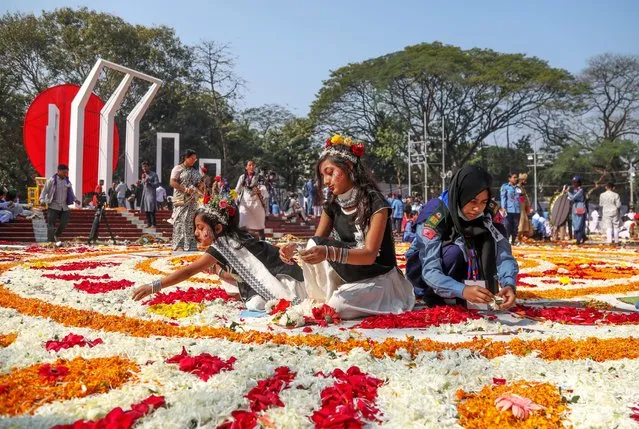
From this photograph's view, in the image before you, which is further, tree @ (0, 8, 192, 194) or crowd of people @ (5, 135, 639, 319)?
tree @ (0, 8, 192, 194)

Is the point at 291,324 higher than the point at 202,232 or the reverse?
the reverse

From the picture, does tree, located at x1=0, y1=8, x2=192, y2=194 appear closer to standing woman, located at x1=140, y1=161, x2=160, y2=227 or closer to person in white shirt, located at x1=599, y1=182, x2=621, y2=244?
standing woman, located at x1=140, y1=161, x2=160, y2=227

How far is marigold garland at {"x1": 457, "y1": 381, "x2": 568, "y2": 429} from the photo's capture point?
208 cm

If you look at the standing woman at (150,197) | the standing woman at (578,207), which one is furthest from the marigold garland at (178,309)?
the standing woman at (578,207)

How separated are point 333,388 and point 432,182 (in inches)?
1502

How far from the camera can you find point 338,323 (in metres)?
3.79

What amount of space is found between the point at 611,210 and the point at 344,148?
13.0 meters

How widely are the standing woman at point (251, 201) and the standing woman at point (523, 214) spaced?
6.38 meters

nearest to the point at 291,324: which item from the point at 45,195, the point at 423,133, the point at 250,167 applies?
the point at 250,167

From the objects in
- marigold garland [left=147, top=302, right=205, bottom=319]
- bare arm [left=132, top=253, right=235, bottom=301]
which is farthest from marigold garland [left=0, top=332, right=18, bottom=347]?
marigold garland [left=147, top=302, right=205, bottom=319]

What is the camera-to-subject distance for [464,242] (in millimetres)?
4082

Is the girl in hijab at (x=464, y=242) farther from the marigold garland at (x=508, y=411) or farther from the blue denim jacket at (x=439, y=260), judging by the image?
the marigold garland at (x=508, y=411)

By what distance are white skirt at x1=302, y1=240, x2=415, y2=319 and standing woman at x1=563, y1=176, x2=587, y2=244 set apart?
12.0 meters

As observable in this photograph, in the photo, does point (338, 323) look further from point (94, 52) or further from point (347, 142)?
point (94, 52)
